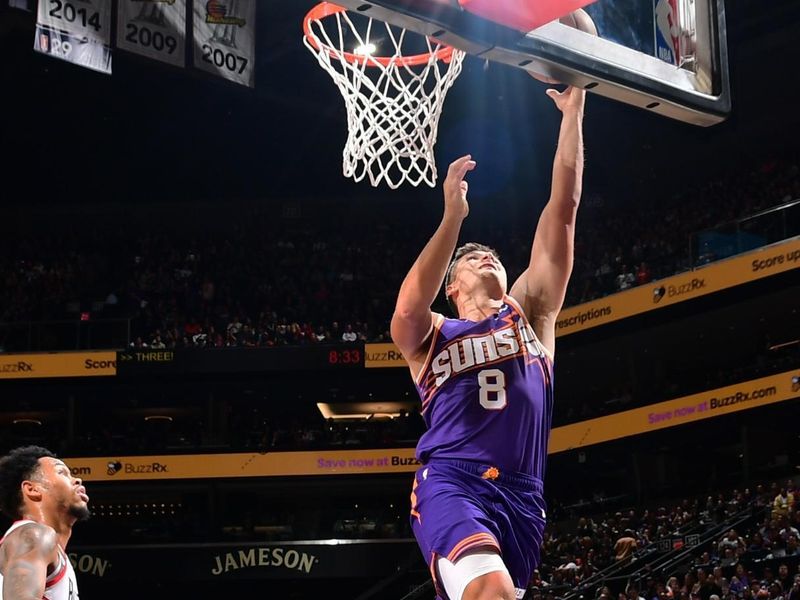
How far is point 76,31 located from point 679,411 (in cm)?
1282

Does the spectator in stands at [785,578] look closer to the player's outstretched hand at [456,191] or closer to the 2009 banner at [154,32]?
the 2009 banner at [154,32]

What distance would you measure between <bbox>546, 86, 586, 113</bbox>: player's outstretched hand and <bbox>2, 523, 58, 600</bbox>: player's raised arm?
2731 mm

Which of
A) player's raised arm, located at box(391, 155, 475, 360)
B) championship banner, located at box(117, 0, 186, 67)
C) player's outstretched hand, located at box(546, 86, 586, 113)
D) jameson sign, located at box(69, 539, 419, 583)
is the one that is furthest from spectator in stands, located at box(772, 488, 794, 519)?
player's raised arm, located at box(391, 155, 475, 360)

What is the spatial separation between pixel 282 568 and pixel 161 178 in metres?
11.0

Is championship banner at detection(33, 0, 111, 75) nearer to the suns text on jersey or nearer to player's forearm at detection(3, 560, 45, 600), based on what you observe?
the suns text on jersey

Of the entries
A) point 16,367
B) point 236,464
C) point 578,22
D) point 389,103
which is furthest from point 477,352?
point 16,367

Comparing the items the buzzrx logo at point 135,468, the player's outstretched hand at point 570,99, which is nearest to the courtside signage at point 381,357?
the buzzrx logo at point 135,468

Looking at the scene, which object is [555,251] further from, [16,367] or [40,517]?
[16,367]

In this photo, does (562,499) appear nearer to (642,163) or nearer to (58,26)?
(642,163)

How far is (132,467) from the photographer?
23844 mm

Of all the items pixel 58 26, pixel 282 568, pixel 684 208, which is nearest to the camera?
pixel 58 26

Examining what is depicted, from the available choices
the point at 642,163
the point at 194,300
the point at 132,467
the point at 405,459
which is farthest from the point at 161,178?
the point at 642,163

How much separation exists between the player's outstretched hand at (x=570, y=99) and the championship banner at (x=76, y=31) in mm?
9653

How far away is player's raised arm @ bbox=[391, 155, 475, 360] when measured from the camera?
4215 mm
